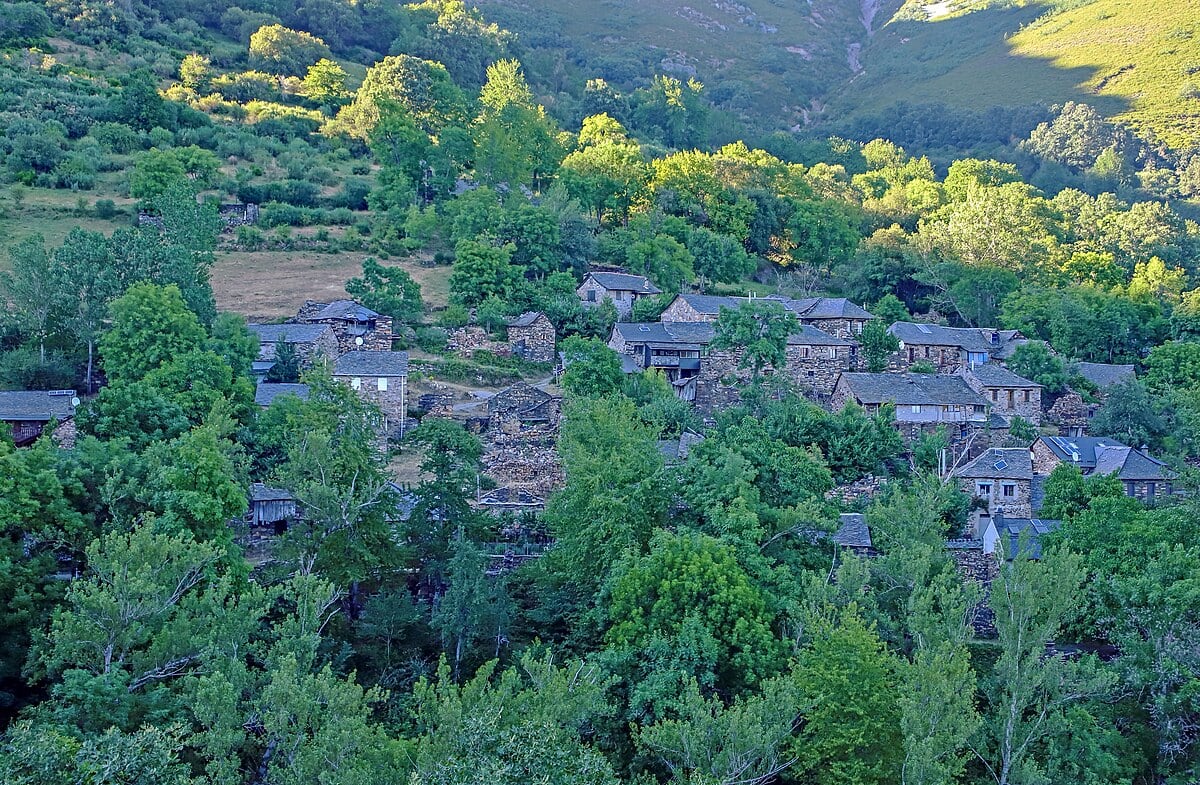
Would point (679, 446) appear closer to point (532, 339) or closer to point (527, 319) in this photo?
point (532, 339)

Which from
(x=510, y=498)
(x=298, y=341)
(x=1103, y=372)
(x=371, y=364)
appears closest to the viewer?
(x=510, y=498)

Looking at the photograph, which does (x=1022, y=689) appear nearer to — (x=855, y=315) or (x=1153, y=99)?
(x=855, y=315)

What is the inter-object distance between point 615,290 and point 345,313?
1556 centimetres

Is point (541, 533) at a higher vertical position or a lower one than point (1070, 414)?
lower

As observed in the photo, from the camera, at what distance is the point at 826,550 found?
35.2 m

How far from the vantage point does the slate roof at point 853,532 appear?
3628cm

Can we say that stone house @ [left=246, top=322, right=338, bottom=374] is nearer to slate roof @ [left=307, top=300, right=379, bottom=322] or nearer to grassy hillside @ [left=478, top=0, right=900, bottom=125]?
slate roof @ [left=307, top=300, right=379, bottom=322]

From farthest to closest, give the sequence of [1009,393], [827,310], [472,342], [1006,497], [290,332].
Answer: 1. [827,310]
2. [472,342]
3. [1009,393]
4. [290,332]
5. [1006,497]

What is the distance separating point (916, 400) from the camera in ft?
157

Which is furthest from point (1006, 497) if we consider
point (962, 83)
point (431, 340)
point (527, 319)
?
point (962, 83)

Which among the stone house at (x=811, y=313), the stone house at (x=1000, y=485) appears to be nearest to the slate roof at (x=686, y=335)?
the stone house at (x=811, y=313)

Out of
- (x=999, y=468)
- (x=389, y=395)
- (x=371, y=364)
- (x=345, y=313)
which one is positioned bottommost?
(x=999, y=468)

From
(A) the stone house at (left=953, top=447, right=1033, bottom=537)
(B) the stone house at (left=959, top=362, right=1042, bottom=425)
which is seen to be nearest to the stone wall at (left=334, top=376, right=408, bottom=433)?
(A) the stone house at (left=953, top=447, right=1033, bottom=537)

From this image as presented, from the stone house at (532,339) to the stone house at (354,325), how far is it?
6252mm
